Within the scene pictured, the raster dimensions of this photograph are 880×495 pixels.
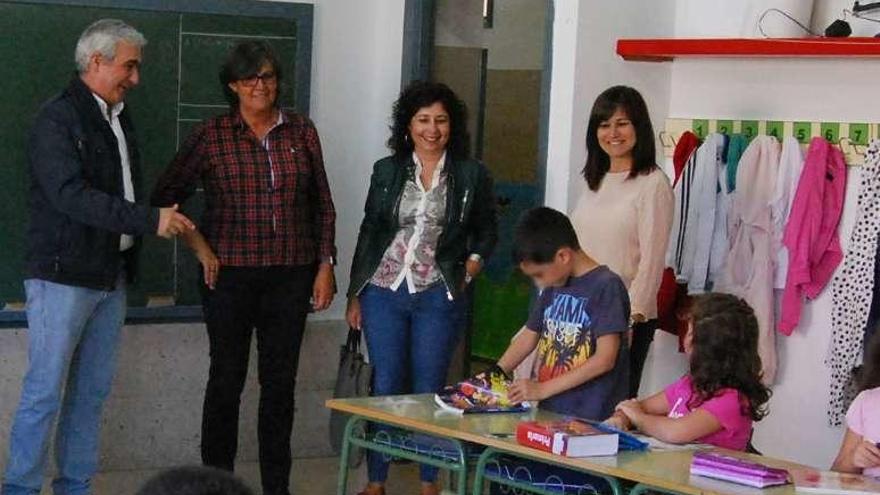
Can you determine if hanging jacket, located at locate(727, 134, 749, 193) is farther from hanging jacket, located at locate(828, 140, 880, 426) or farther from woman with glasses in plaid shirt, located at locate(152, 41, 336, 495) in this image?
woman with glasses in plaid shirt, located at locate(152, 41, 336, 495)

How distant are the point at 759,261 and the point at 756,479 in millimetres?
2123

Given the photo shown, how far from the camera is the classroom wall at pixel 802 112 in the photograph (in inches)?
212

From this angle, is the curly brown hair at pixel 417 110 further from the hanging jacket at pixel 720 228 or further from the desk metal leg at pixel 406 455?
the desk metal leg at pixel 406 455

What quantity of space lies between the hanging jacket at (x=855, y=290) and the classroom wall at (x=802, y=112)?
15cm

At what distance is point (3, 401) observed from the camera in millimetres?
5852

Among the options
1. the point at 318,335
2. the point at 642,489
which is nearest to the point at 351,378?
the point at 318,335

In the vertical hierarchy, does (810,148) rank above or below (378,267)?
above

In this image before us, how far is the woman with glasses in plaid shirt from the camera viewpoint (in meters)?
5.39

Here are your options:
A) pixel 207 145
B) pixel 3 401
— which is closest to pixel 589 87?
pixel 207 145

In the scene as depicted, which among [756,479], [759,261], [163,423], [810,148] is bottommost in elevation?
[163,423]

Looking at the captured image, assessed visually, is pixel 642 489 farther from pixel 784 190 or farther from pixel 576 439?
pixel 784 190

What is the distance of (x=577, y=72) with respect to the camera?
18.7 feet

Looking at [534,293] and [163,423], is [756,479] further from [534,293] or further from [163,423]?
[163,423]

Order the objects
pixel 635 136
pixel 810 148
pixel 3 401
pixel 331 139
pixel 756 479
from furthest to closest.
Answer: pixel 331 139, pixel 3 401, pixel 810 148, pixel 635 136, pixel 756 479
